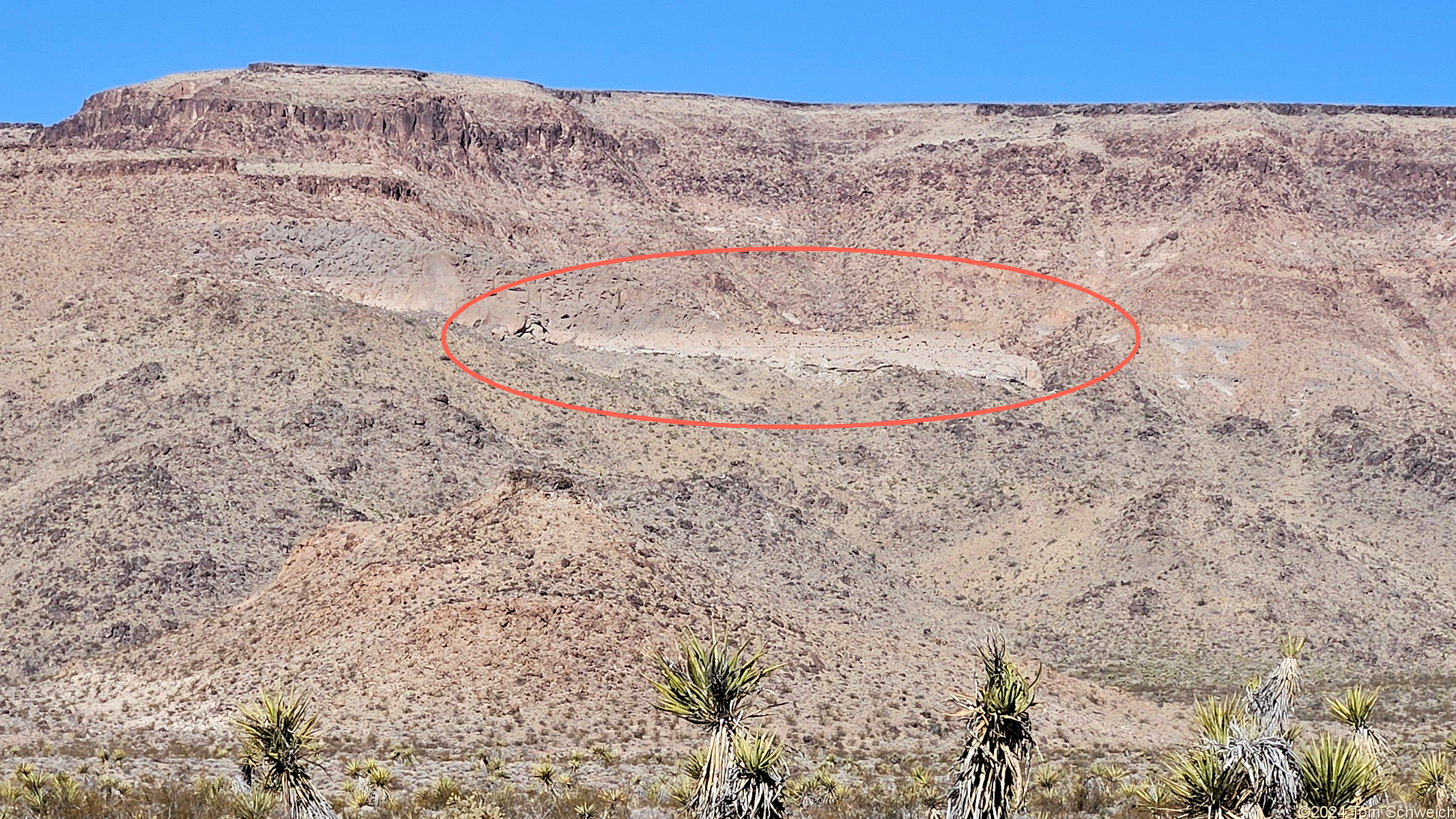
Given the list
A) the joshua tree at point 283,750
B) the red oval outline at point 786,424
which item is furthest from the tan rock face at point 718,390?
the joshua tree at point 283,750

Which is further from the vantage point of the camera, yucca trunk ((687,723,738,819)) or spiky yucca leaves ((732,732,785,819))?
spiky yucca leaves ((732,732,785,819))

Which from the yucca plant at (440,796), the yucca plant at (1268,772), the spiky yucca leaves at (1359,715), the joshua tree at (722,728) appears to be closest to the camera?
the yucca plant at (1268,772)

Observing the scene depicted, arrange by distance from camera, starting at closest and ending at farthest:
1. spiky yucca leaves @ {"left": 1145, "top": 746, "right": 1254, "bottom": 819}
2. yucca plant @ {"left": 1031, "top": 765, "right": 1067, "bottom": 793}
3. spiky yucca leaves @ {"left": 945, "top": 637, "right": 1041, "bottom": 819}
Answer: spiky yucca leaves @ {"left": 1145, "top": 746, "right": 1254, "bottom": 819} → spiky yucca leaves @ {"left": 945, "top": 637, "right": 1041, "bottom": 819} → yucca plant @ {"left": 1031, "top": 765, "right": 1067, "bottom": 793}

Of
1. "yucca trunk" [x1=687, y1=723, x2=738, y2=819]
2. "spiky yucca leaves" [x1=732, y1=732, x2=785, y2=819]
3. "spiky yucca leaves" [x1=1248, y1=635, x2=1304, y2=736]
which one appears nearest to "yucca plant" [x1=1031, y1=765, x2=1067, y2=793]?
"spiky yucca leaves" [x1=1248, y1=635, x2=1304, y2=736]

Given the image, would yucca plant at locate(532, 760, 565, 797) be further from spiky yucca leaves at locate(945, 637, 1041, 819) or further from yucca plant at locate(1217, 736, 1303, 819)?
yucca plant at locate(1217, 736, 1303, 819)

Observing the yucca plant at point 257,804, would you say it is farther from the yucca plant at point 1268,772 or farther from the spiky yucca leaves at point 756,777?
the yucca plant at point 1268,772

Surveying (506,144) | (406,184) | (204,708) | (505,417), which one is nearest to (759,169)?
(506,144)
